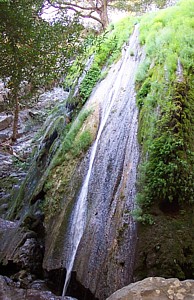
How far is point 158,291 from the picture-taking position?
275 cm

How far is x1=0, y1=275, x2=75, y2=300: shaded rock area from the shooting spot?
5207 millimetres

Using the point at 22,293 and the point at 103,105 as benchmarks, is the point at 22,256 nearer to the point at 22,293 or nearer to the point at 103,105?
the point at 22,293

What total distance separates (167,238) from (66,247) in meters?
2.14

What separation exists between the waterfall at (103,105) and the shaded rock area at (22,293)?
32 cm

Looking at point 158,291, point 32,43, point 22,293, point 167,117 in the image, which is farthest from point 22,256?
point 158,291

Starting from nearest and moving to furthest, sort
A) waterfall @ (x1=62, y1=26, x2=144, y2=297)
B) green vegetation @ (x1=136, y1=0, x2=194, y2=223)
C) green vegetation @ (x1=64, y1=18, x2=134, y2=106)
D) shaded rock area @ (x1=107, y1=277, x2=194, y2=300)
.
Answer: shaded rock area @ (x1=107, y1=277, x2=194, y2=300) → green vegetation @ (x1=136, y1=0, x2=194, y2=223) → waterfall @ (x1=62, y1=26, x2=144, y2=297) → green vegetation @ (x1=64, y1=18, x2=134, y2=106)

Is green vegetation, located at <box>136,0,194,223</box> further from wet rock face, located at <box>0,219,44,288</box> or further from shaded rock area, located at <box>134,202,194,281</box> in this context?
wet rock face, located at <box>0,219,44,288</box>

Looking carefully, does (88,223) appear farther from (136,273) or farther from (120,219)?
(136,273)

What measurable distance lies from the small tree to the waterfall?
1.91m

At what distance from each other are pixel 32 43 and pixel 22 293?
4184mm

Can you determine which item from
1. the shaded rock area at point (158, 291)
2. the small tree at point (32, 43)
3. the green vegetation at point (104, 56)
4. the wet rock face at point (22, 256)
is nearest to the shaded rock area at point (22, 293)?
the wet rock face at point (22, 256)

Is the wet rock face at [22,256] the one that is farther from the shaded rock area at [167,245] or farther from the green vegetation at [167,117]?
the green vegetation at [167,117]

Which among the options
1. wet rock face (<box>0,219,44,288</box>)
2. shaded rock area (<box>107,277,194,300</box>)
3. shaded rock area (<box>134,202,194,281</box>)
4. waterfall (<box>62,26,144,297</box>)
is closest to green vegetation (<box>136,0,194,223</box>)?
shaded rock area (<box>134,202,194,281</box>)

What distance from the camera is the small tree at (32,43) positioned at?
16.9ft
